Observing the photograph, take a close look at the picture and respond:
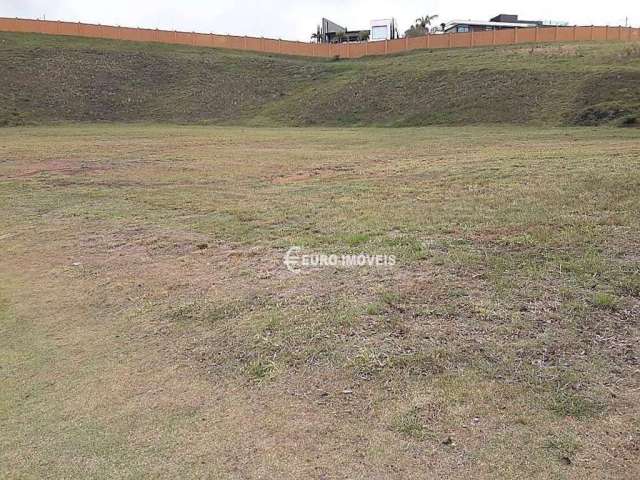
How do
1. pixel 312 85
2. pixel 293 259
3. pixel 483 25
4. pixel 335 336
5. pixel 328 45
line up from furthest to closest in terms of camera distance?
pixel 483 25
pixel 328 45
pixel 312 85
pixel 293 259
pixel 335 336

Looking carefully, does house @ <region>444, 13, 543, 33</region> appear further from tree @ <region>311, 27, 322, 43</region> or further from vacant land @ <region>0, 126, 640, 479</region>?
vacant land @ <region>0, 126, 640, 479</region>

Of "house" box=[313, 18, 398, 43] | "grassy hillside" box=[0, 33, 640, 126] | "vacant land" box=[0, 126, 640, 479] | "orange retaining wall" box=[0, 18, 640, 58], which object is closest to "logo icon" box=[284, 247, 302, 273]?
"vacant land" box=[0, 126, 640, 479]

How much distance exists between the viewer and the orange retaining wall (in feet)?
130

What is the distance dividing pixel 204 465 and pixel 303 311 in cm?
186

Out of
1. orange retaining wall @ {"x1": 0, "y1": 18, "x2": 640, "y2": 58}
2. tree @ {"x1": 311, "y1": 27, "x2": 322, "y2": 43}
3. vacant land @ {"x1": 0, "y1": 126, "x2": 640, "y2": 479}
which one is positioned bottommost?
vacant land @ {"x1": 0, "y1": 126, "x2": 640, "y2": 479}

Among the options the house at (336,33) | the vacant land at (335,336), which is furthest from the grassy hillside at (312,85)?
the house at (336,33)

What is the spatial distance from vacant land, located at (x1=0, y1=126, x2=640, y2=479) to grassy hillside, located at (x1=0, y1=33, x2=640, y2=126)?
1655 cm

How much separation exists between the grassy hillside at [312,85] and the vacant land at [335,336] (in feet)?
54.3

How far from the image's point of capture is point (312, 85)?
3619 cm

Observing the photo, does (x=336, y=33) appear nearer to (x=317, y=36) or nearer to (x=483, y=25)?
(x=317, y=36)

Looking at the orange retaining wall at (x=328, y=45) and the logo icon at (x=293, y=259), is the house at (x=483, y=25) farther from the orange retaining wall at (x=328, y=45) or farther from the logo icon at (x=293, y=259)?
the logo icon at (x=293, y=259)

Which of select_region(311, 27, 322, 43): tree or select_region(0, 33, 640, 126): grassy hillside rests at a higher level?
select_region(311, 27, 322, 43): tree

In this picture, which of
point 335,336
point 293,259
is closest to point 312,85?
point 293,259

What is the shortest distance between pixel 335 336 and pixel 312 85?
1323 inches
